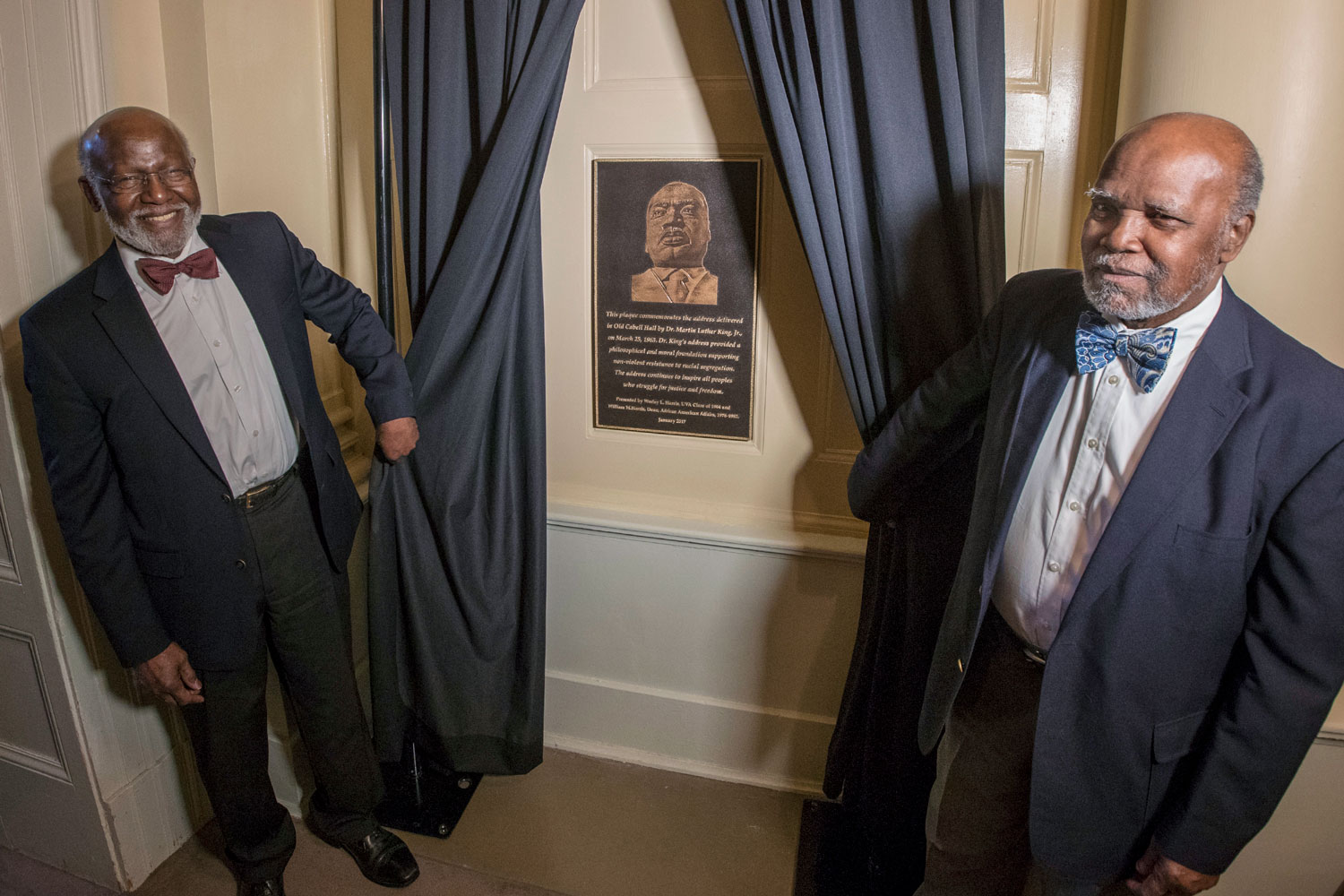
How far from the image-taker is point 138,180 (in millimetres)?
1615

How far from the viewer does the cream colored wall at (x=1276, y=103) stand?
144 centimetres

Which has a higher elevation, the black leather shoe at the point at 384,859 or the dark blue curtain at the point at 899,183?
the dark blue curtain at the point at 899,183

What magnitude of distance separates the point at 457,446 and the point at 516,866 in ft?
3.70

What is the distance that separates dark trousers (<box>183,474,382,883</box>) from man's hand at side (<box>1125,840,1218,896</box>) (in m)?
1.75

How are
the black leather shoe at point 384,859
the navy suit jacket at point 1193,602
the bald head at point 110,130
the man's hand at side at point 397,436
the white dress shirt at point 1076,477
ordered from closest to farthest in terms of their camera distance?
the navy suit jacket at point 1193,602 < the white dress shirt at point 1076,477 < the bald head at point 110,130 < the man's hand at side at point 397,436 < the black leather shoe at point 384,859

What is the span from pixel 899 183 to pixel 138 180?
1.52m

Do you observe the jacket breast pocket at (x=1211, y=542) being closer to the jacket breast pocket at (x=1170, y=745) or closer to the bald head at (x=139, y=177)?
the jacket breast pocket at (x=1170, y=745)

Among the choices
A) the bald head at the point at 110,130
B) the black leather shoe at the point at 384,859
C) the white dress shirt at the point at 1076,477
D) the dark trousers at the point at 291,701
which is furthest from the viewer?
the black leather shoe at the point at 384,859

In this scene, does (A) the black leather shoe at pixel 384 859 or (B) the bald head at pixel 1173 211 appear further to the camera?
(A) the black leather shoe at pixel 384 859

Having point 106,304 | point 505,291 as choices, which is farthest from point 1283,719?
point 106,304

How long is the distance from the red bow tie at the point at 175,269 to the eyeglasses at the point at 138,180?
0.14 metres

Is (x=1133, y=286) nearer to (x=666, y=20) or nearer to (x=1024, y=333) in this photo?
(x=1024, y=333)

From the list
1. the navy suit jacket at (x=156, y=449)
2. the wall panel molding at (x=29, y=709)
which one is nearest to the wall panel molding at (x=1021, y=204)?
the navy suit jacket at (x=156, y=449)

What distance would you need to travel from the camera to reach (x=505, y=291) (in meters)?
2.00
